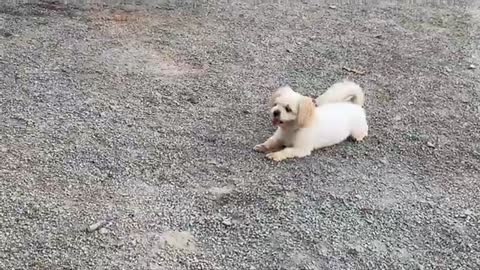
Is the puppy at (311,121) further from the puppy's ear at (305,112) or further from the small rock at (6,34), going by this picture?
the small rock at (6,34)

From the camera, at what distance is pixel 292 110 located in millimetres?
2668

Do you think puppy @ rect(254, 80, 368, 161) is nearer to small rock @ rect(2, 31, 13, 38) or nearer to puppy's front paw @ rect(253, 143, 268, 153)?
puppy's front paw @ rect(253, 143, 268, 153)

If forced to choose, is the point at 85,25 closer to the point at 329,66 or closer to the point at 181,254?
the point at 329,66

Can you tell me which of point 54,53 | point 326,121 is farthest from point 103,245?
point 54,53

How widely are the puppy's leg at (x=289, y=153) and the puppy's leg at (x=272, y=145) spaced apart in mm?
57

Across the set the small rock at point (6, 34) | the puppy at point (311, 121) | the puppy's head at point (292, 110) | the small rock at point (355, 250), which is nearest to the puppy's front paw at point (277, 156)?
the puppy at point (311, 121)

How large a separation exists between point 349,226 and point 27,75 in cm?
189

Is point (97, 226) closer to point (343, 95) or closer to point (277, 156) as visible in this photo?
point (277, 156)

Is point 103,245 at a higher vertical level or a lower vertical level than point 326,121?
lower

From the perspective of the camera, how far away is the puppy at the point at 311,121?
8.78 feet

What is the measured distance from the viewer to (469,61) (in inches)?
152

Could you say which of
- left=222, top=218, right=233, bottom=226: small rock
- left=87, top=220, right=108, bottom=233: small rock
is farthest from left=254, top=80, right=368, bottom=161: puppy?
left=87, top=220, right=108, bottom=233: small rock

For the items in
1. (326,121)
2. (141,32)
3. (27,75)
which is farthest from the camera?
(141,32)

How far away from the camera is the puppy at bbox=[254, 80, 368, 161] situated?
2.68m
